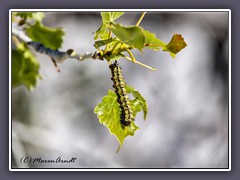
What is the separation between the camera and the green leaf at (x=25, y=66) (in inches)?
35.9

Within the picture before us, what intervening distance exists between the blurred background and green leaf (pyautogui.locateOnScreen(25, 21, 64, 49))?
0.66 metres

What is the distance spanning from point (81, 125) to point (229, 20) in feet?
2.90

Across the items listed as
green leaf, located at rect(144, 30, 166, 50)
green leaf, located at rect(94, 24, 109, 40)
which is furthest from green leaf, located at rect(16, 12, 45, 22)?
green leaf, located at rect(144, 30, 166, 50)

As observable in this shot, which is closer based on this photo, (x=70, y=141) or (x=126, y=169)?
(x=126, y=169)

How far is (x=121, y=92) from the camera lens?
88cm

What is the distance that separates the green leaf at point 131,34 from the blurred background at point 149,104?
0.89 m

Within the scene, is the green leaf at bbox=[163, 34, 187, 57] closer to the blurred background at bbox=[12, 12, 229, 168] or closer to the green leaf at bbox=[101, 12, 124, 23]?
the green leaf at bbox=[101, 12, 124, 23]

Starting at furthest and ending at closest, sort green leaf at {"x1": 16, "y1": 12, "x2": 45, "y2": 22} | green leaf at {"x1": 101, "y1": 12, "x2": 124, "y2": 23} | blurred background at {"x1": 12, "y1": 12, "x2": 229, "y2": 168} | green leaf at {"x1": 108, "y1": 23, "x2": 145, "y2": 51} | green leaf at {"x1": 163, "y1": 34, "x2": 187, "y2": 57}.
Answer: blurred background at {"x1": 12, "y1": 12, "x2": 229, "y2": 168} → green leaf at {"x1": 16, "y1": 12, "x2": 45, "y2": 22} → green leaf at {"x1": 101, "y1": 12, "x2": 124, "y2": 23} → green leaf at {"x1": 163, "y1": 34, "x2": 187, "y2": 57} → green leaf at {"x1": 108, "y1": 23, "x2": 145, "y2": 51}

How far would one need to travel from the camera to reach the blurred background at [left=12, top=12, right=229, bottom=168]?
163 centimetres

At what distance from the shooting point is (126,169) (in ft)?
4.85

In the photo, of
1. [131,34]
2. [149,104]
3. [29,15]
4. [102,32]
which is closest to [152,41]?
[131,34]

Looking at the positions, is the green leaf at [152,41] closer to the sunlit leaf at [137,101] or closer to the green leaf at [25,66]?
the sunlit leaf at [137,101]
